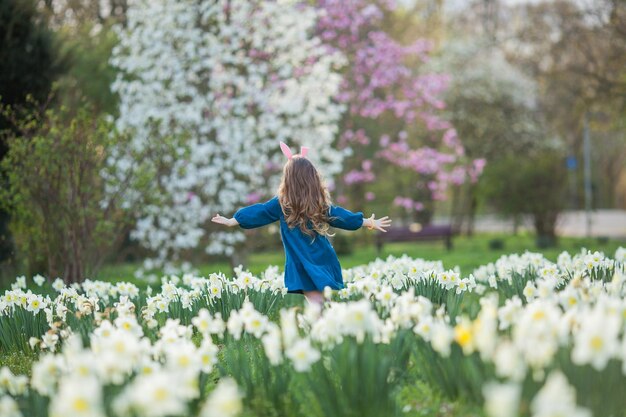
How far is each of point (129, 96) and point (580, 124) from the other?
2252 cm

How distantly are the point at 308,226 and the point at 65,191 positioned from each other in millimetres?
4016

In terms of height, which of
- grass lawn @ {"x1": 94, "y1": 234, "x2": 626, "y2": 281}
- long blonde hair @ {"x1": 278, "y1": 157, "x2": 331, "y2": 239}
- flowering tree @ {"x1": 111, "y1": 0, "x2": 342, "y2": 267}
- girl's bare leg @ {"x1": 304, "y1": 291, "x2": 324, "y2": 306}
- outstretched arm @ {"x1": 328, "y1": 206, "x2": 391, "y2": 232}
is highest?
flowering tree @ {"x1": 111, "y1": 0, "x2": 342, "y2": 267}

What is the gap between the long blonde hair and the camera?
5742 millimetres

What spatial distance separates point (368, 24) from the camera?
51.8 feet

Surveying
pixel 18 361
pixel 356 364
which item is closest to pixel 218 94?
pixel 18 361

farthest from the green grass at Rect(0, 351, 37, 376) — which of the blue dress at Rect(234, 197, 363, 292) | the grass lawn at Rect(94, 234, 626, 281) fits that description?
the grass lawn at Rect(94, 234, 626, 281)

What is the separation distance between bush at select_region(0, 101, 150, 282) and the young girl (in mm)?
3149

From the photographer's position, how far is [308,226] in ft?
19.2

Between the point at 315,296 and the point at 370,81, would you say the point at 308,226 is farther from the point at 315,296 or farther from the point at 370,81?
the point at 370,81

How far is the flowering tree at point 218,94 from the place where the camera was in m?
11.4

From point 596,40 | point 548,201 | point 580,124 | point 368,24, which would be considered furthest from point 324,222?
point 580,124

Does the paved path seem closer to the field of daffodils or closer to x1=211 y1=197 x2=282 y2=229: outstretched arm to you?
x1=211 y1=197 x2=282 y2=229: outstretched arm

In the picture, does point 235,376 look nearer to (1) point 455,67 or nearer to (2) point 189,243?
(2) point 189,243

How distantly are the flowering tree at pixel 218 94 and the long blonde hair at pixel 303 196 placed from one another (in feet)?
18.1
